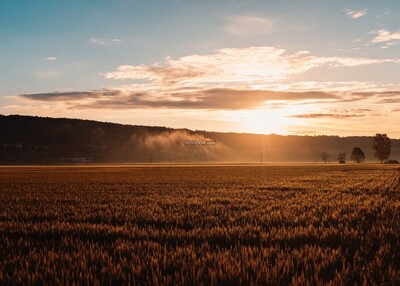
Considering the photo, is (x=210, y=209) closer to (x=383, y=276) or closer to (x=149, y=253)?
(x=149, y=253)

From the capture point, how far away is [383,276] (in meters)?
6.73

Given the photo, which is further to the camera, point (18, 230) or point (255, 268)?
point (18, 230)

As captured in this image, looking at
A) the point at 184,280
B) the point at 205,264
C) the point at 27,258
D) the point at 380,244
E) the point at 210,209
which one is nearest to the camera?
the point at 184,280

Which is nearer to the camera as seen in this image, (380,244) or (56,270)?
(56,270)

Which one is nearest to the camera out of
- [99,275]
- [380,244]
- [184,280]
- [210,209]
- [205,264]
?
[184,280]

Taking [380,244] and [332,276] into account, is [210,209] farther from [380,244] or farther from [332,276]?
[332,276]

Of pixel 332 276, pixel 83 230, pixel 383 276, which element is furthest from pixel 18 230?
pixel 383 276

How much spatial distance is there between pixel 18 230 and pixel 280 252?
7.62 m

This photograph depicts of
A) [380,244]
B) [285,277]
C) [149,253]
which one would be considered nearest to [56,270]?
[149,253]

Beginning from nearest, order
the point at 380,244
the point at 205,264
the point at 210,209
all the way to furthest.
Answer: the point at 205,264
the point at 380,244
the point at 210,209

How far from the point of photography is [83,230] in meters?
11.8

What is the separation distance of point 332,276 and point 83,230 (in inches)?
281

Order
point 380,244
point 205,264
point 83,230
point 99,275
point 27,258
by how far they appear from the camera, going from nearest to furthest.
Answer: point 99,275, point 205,264, point 27,258, point 380,244, point 83,230

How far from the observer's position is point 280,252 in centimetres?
844
